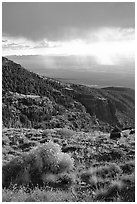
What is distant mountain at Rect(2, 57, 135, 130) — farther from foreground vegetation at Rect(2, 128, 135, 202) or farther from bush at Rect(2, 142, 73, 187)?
bush at Rect(2, 142, 73, 187)

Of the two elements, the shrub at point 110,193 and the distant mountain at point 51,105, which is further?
the distant mountain at point 51,105

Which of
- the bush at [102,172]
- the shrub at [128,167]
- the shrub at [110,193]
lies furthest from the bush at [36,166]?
the shrub at [110,193]

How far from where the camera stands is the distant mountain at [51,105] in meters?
Result: 47.5

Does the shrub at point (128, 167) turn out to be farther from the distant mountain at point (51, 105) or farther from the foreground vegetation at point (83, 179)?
the distant mountain at point (51, 105)

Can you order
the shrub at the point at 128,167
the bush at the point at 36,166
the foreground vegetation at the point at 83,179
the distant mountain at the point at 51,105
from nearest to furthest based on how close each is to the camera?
the foreground vegetation at the point at 83,179 → the bush at the point at 36,166 → the shrub at the point at 128,167 → the distant mountain at the point at 51,105

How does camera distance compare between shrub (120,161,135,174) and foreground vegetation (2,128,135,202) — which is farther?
shrub (120,161,135,174)

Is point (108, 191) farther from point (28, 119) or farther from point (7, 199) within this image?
point (28, 119)

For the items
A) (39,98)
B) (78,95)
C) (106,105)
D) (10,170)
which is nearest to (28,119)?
(39,98)

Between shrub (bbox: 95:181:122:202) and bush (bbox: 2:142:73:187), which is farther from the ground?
bush (bbox: 2:142:73:187)

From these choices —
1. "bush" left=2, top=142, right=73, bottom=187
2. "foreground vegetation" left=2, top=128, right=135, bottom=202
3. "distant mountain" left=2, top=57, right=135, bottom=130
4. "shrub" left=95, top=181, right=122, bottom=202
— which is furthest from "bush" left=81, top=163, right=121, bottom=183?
"distant mountain" left=2, top=57, right=135, bottom=130

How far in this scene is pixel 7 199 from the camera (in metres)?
4.70

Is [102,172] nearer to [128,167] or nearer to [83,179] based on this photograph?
[83,179]

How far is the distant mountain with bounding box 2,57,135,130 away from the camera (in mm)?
47531

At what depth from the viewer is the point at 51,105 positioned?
5691 cm
